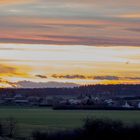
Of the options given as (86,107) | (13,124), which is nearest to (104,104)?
(86,107)

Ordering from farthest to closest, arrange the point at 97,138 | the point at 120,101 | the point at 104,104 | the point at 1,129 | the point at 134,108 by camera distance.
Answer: the point at 120,101 → the point at 104,104 → the point at 134,108 → the point at 1,129 → the point at 97,138

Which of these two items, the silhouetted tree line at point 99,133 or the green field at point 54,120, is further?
the green field at point 54,120

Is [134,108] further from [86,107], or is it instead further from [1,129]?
[1,129]

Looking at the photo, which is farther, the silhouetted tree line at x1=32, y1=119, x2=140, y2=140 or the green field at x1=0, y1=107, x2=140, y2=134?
the green field at x1=0, y1=107, x2=140, y2=134

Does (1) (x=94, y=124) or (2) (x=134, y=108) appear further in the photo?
(2) (x=134, y=108)

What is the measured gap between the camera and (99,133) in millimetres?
62594

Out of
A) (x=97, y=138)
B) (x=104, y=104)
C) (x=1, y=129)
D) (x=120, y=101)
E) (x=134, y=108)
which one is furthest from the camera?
(x=120, y=101)

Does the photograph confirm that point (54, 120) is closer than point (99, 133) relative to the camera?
No

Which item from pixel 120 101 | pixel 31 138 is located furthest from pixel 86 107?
pixel 31 138

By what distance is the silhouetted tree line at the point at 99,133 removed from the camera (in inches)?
2426

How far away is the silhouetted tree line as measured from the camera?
61.6 meters

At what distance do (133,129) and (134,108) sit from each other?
10825 cm

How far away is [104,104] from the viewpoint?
18375 centimetres

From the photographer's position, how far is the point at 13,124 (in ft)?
250
